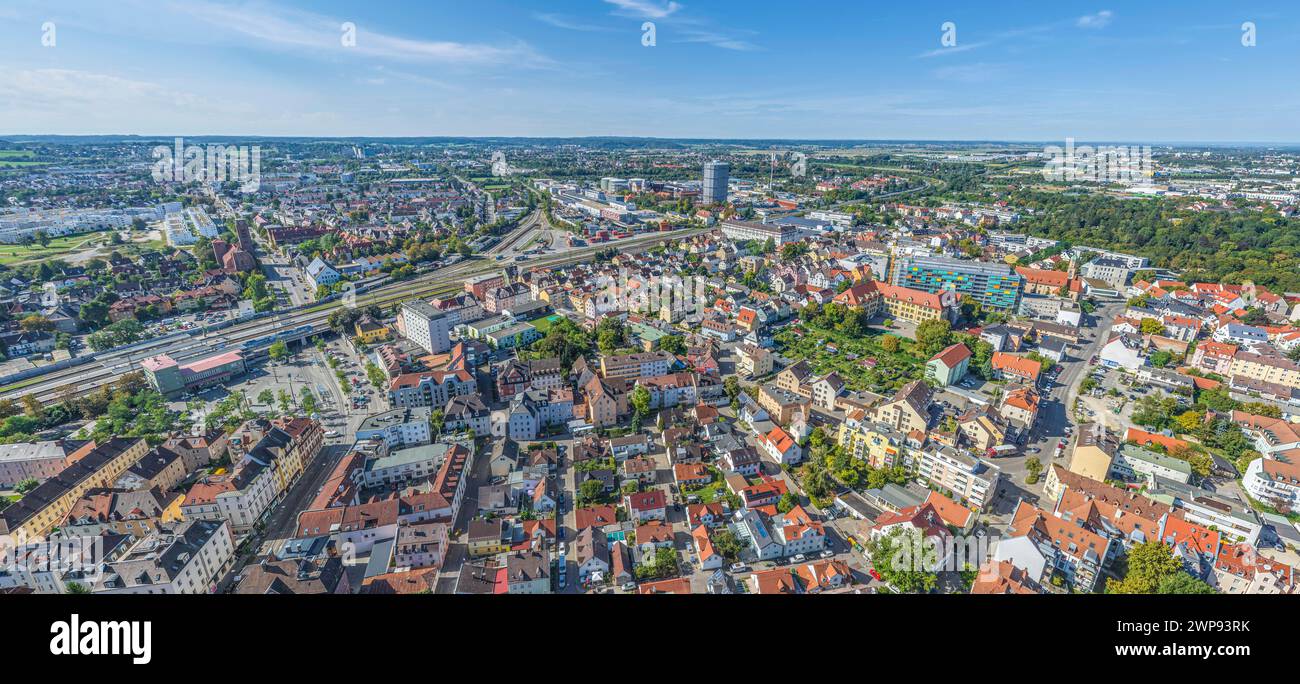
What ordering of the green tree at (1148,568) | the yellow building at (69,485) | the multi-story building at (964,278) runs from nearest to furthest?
the green tree at (1148,568)
the yellow building at (69,485)
the multi-story building at (964,278)

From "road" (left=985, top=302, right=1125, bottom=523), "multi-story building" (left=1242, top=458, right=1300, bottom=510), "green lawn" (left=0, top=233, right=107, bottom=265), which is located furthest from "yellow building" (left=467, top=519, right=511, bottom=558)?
"green lawn" (left=0, top=233, right=107, bottom=265)

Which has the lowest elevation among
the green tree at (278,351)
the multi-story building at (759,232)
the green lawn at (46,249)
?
the green tree at (278,351)

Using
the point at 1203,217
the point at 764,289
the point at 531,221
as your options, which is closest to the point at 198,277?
the point at 531,221

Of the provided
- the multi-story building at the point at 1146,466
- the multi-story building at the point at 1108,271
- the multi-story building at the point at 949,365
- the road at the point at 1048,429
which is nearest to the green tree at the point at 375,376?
the road at the point at 1048,429

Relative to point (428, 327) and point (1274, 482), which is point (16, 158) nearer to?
point (428, 327)

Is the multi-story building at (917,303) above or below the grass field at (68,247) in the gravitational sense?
below

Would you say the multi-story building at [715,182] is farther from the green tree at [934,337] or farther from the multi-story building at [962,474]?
the multi-story building at [962,474]

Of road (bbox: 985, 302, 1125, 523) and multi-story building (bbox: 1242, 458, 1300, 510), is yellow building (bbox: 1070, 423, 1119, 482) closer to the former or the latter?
road (bbox: 985, 302, 1125, 523)
